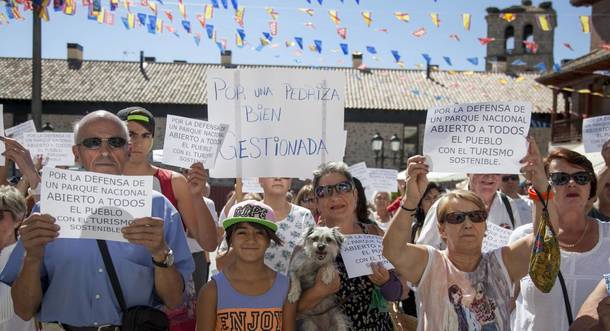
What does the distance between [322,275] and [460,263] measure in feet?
2.40

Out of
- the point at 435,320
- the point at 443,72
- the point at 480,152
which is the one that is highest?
the point at 443,72

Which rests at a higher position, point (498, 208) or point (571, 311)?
point (498, 208)

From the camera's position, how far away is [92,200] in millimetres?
2537

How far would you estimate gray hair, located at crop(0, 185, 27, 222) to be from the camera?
3.17 m

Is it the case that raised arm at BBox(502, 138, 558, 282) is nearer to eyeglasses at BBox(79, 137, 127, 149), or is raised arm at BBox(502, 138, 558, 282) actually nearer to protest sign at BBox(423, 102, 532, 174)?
protest sign at BBox(423, 102, 532, 174)

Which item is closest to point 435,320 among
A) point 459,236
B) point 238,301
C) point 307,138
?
point 459,236

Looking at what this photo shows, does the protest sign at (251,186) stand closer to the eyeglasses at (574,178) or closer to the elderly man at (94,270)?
the elderly man at (94,270)

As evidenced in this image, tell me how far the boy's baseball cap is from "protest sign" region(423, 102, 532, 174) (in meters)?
1.00

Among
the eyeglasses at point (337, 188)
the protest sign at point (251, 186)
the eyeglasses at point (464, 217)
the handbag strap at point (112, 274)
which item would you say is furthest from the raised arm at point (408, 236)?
the protest sign at point (251, 186)

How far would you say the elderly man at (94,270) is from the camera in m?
2.50

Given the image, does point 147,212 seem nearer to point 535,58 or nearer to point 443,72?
point 443,72

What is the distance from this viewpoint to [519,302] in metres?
3.19

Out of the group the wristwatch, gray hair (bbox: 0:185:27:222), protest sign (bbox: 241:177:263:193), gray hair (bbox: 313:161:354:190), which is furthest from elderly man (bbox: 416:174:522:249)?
gray hair (bbox: 0:185:27:222)

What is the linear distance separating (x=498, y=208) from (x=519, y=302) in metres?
1.76
